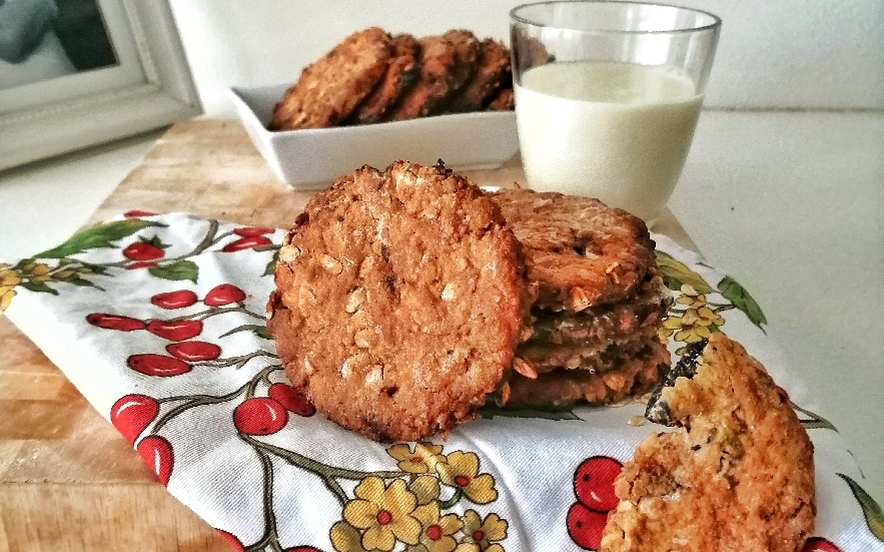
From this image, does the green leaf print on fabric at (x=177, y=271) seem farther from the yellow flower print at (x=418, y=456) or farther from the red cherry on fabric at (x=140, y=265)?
the yellow flower print at (x=418, y=456)

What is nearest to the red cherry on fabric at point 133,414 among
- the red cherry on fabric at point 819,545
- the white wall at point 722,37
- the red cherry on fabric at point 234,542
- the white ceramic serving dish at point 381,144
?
the red cherry on fabric at point 234,542

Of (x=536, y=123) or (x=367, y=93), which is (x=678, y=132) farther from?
(x=367, y=93)

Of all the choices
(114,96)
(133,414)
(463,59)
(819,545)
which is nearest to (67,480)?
(133,414)

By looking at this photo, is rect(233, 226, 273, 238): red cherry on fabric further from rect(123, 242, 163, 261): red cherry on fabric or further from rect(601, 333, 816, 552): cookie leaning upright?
rect(601, 333, 816, 552): cookie leaning upright

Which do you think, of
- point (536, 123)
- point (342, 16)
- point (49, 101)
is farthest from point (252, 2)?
point (536, 123)

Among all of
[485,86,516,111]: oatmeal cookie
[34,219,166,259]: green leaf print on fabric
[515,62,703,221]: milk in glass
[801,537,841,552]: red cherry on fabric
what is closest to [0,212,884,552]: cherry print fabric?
[801,537,841,552]: red cherry on fabric

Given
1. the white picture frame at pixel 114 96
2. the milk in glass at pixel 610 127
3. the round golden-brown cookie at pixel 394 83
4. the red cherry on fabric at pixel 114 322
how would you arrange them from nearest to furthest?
the red cherry on fabric at pixel 114 322
the milk in glass at pixel 610 127
the round golden-brown cookie at pixel 394 83
the white picture frame at pixel 114 96
